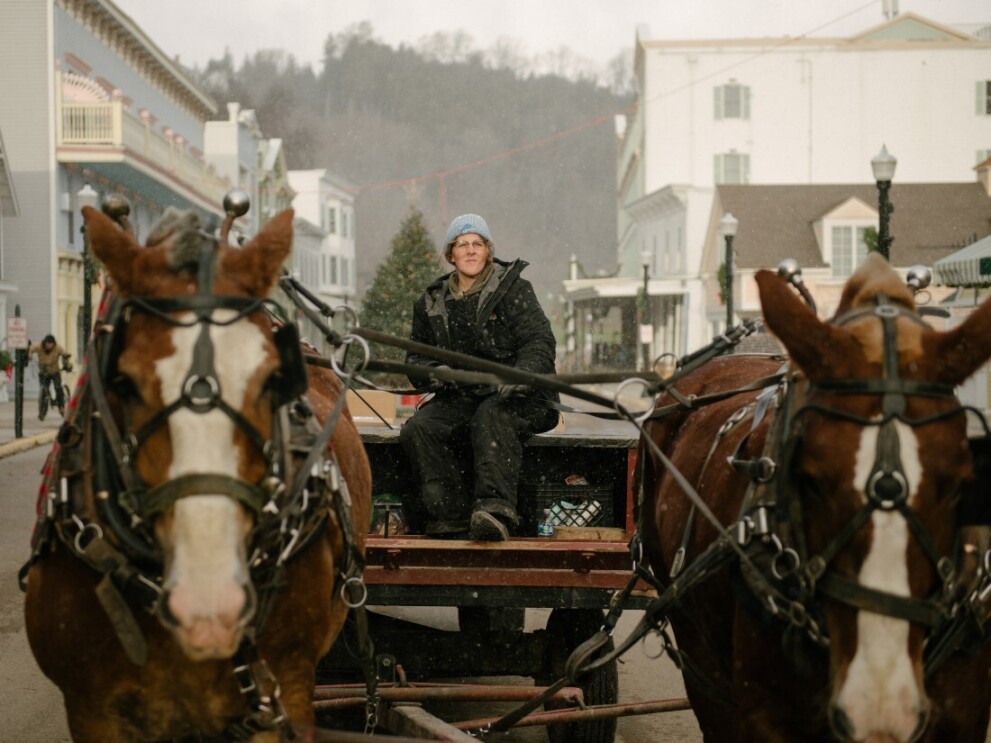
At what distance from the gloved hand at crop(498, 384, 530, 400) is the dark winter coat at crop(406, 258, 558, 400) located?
0.44 feet

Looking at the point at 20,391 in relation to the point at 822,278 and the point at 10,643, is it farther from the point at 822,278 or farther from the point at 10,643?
the point at 822,278

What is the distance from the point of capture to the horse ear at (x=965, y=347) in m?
3.66

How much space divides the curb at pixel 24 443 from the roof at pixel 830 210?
35.8m

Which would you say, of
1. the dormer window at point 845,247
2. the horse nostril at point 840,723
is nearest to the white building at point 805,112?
the dormer window at point 845,247

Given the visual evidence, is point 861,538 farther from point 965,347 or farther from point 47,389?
point 47,389

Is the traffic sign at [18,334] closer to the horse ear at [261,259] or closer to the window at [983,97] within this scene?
the horse ear at [261,259]

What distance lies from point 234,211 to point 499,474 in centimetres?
185

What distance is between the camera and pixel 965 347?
3.67 m

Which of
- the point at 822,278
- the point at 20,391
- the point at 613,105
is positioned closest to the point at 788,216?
the point at 822,278

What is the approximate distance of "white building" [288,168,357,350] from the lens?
89938mm

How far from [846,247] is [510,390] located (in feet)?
179

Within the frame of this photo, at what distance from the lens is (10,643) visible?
31.5ft

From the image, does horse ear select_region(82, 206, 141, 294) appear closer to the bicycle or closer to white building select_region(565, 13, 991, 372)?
the bicycle

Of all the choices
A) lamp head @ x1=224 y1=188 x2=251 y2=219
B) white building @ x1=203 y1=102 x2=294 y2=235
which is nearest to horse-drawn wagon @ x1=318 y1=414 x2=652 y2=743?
lamp head @ x1=224 y1=188 x2=251 y2=219
